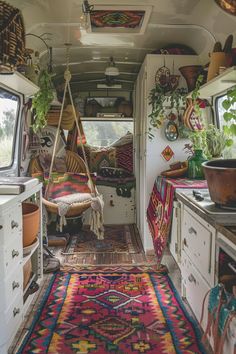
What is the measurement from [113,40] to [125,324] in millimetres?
2586

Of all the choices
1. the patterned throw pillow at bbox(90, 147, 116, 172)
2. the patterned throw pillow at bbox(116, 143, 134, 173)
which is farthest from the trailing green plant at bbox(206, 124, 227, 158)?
the patterned throw pillow at bbox(90, 147, 116, 172)

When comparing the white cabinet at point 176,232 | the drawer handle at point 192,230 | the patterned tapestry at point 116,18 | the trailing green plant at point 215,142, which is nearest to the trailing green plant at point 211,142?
the trailing green plant at point 215,142

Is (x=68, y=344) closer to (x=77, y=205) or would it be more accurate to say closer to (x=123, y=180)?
(x=77, y=205)

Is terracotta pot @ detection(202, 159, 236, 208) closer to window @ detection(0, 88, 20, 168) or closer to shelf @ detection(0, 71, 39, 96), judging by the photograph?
shelf @ detection(0, 71, 39, 96)

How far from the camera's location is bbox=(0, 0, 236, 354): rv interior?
174 cm

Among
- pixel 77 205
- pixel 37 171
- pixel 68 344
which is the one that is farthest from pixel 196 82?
pixel 68 344

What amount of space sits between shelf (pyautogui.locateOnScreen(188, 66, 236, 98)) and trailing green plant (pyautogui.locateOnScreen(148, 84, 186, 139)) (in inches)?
13.5

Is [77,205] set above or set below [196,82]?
below

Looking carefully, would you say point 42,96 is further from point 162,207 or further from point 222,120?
point 222,120

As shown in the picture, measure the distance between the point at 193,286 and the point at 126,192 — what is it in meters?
2.73

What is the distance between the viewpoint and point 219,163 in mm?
1971

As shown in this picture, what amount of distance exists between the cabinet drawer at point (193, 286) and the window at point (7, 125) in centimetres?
181

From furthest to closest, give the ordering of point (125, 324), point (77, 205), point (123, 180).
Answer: point (123, 180), point (77, 205), point (125, 324)

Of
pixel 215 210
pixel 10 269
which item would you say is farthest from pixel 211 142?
pixel 10 269
